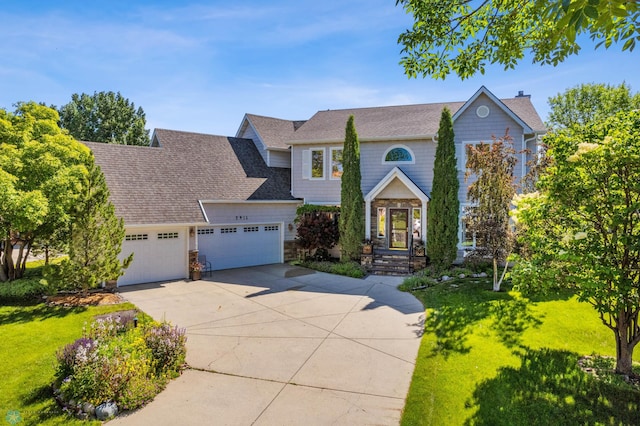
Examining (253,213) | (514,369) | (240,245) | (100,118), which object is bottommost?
(514,369)

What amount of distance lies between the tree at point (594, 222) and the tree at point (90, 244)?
38.6 ft

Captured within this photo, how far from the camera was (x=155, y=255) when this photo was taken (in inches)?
577

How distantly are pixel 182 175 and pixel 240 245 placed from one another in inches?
174

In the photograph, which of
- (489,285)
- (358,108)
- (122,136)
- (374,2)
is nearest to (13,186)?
(374,2)

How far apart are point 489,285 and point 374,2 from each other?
10.5 m

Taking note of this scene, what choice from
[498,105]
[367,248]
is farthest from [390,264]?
[498,105]

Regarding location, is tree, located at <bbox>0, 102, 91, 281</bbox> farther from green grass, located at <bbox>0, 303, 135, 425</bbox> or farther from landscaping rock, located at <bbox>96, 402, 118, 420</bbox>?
landscaping rock, located at <bbox>96, 402, 118, 420</bbox>

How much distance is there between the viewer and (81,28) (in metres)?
10.5

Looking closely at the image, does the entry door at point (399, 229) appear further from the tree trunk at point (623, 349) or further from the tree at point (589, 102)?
the tree at point (589, 102)

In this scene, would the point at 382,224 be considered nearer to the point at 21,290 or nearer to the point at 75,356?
the point at 75,356

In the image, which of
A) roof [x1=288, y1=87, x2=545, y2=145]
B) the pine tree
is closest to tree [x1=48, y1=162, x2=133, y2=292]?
the pine tree

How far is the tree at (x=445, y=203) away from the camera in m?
16.2

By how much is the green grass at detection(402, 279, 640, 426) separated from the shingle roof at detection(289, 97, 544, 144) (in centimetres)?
967

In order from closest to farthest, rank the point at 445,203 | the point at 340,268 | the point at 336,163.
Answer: the point at 445,203 → the point at 340,268 → the point at 336,163
